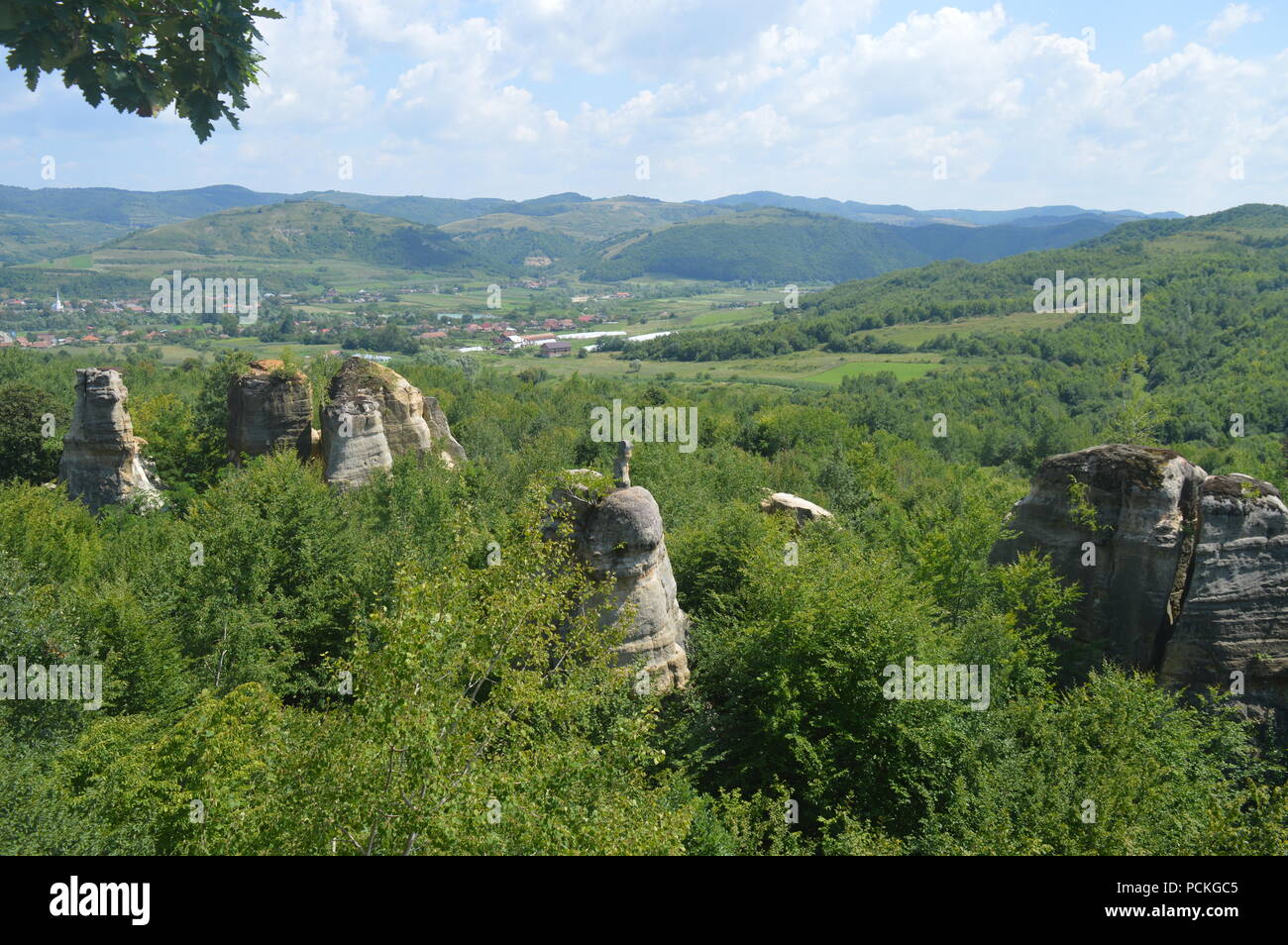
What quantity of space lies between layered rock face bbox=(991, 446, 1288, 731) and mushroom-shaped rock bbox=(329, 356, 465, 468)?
3546cm

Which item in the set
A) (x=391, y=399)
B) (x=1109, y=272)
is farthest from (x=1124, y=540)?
(x=1109, y=272)

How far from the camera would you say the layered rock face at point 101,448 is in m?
43.4

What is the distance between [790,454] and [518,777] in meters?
55.1

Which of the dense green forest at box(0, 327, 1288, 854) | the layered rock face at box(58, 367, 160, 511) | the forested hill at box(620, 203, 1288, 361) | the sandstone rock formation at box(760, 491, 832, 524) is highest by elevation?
the forested hill at box(620, 203, 1288, 361)

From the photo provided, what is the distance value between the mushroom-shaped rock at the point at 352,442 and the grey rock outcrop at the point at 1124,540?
114ft

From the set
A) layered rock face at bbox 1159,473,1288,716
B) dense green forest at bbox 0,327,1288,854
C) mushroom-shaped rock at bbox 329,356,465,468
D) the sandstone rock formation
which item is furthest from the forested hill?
dense green forest at bbox 0,327,1288,854

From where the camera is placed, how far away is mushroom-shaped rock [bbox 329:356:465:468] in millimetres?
48250

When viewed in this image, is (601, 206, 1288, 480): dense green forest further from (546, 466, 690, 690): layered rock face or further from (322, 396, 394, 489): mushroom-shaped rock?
(322, 396, 394, 489): mushroom-shaped rock

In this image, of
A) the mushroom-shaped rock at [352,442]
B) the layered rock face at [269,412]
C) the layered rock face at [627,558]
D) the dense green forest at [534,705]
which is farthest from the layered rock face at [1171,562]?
the layered rock face at [269,412]

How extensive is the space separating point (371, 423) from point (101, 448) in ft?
46.9

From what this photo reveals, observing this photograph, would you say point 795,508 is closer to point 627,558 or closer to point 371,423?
point 627,558

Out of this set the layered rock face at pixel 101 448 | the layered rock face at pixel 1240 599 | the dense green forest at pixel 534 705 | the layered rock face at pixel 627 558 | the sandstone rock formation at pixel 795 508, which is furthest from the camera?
the layered rock face at pixel 101 448

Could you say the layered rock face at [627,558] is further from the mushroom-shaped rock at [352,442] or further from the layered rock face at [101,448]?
the layered rock face at [101,448]
